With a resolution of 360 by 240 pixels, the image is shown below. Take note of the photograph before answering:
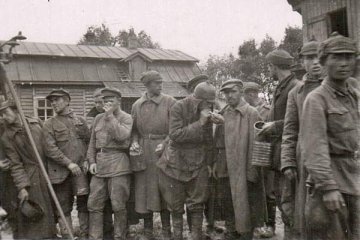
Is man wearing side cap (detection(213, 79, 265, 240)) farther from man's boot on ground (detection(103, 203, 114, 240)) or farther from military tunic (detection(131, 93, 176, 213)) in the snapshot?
man's boot on ground (detection(103, 203, 114, 240))

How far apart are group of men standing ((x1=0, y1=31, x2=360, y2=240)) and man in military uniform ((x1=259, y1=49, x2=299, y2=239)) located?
0.01 metres

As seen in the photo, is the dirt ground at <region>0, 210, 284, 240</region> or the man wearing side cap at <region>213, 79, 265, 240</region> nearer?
the man wearing side cap at <region>213, 79, 265, 240</region>

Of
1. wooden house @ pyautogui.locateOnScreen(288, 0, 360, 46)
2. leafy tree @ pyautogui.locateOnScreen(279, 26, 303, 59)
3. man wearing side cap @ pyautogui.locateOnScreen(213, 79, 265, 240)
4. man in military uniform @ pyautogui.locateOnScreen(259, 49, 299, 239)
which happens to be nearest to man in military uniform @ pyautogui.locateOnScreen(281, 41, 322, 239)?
man in military uniform @ pyautogui.locateOnScreen(259, 49, 299, 239)

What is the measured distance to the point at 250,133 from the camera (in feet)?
15.1

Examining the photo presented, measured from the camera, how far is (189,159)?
4.79m

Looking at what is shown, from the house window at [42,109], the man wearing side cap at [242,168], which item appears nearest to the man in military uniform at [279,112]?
the man wearing side cap at [242,168]

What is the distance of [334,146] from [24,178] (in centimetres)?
336

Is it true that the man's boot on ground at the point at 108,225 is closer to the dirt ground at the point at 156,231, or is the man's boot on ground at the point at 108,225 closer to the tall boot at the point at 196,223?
the dirt ground at the point at 156,231

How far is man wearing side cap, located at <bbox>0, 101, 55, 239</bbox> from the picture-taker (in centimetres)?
446

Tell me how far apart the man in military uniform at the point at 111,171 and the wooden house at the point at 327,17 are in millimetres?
5182

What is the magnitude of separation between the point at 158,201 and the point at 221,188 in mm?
850

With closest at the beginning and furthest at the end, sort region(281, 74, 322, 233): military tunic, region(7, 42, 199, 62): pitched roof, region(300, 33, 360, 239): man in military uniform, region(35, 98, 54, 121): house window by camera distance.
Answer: region(300, 33, 360, 239): man in military uniform
region(281, 74, 322, 233): military tunic
region(35, 98, 54, 121): house window
region(7, 42, 199, 62): pitched roof

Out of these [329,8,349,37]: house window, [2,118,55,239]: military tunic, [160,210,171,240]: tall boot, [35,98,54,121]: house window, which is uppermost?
[329,8,349,37]: house window

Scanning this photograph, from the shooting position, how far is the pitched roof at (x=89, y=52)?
2189 centimetres
